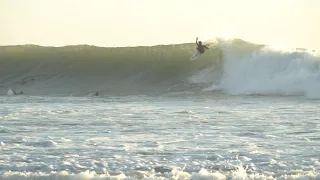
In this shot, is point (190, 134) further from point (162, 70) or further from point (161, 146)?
point (162, 70)

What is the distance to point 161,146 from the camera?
7.96 metres

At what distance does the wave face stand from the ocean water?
9.09 meters

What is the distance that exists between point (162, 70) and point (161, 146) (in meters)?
21.3

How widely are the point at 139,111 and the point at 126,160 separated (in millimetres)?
6841

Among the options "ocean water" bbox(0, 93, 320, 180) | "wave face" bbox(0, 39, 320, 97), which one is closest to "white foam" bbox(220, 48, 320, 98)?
"wave face" bbox(0, 39, 320, 97)

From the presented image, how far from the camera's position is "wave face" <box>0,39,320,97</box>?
2236cm

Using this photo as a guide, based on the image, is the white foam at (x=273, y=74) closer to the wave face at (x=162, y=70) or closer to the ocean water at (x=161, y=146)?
the wave face at (x=162, y=70)

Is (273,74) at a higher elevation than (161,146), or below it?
higher

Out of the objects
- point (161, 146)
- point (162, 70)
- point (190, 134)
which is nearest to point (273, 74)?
point (162, 70)

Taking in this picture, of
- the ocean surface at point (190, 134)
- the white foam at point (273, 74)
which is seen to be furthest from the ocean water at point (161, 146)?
the white foam at point (273, 74)

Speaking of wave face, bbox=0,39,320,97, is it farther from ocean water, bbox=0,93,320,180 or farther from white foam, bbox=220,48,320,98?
ocean water, bbox=0,93,320,180

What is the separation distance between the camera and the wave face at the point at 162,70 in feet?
73.4

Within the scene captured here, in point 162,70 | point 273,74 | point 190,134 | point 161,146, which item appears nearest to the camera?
point 161,146

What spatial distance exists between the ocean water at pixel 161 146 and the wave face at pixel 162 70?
9091 mm
